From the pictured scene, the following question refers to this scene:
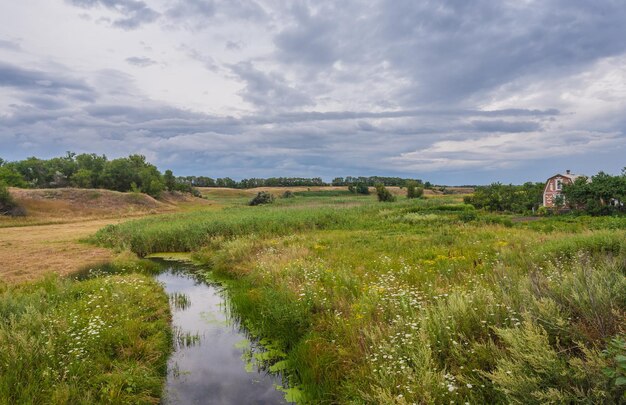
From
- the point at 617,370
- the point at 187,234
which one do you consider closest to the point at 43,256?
the point at 187,234

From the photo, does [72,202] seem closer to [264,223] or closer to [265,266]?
[264,223]

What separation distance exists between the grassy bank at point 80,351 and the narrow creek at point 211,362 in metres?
0.45

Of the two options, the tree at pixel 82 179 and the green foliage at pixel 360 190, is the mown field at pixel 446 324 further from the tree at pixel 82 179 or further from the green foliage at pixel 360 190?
the green foliage at pixel 360 190

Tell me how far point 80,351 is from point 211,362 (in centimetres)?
300

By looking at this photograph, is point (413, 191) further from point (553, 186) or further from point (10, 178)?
point (10, 178)

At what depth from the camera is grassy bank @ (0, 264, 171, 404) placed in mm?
6227

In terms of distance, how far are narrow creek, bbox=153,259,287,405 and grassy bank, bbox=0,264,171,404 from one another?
0.45 meters

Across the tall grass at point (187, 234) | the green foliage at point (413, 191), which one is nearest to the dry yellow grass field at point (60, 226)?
the tall grass at point (187, 234)

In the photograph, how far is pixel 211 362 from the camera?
898 cm

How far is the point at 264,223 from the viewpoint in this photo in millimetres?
29203

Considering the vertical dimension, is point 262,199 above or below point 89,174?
below

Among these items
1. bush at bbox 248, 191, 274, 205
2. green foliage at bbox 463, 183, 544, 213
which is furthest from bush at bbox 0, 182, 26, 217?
green foliage at bbox 463, 183, 544, 213

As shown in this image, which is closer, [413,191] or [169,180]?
[413,191]

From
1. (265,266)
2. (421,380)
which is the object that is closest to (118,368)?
(421,380)
